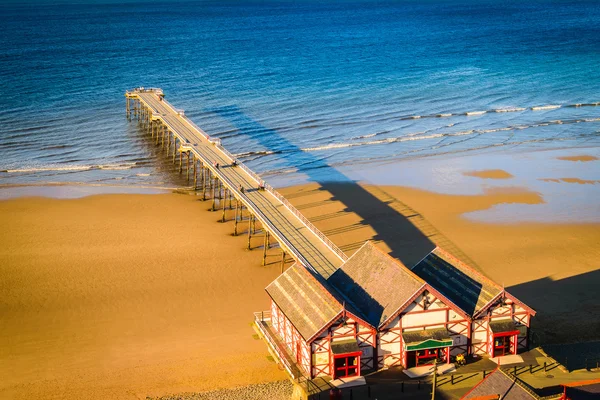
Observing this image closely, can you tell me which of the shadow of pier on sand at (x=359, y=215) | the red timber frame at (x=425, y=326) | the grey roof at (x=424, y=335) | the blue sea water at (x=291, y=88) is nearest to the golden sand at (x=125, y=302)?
the red timber frame at (x=425, y=326)

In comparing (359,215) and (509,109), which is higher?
(509,109)

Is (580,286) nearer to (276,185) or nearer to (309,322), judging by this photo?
(309,322)

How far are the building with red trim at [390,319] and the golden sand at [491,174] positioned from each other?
23.3 meters

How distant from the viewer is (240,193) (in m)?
39.9

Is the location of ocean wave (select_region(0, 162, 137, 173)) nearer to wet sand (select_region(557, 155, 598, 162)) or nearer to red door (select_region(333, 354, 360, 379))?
wet sand (select_region(557, 155, 598, 162))

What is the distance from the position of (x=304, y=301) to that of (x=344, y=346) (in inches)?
88.1

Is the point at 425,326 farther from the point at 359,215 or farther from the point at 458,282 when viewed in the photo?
the point at 359,215

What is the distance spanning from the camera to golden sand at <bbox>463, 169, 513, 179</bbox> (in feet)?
165

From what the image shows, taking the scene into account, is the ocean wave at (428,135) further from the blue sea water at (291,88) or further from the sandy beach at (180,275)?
the sandy beach at (180,275)

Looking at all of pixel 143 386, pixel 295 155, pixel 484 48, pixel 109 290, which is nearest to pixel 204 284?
pixel 109 290

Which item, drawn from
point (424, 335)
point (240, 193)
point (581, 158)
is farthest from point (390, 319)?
point (581, 158)

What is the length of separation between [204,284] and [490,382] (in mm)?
15033

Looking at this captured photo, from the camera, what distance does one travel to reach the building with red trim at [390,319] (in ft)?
83.6

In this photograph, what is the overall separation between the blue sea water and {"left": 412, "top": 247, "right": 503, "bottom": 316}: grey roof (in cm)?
2383
